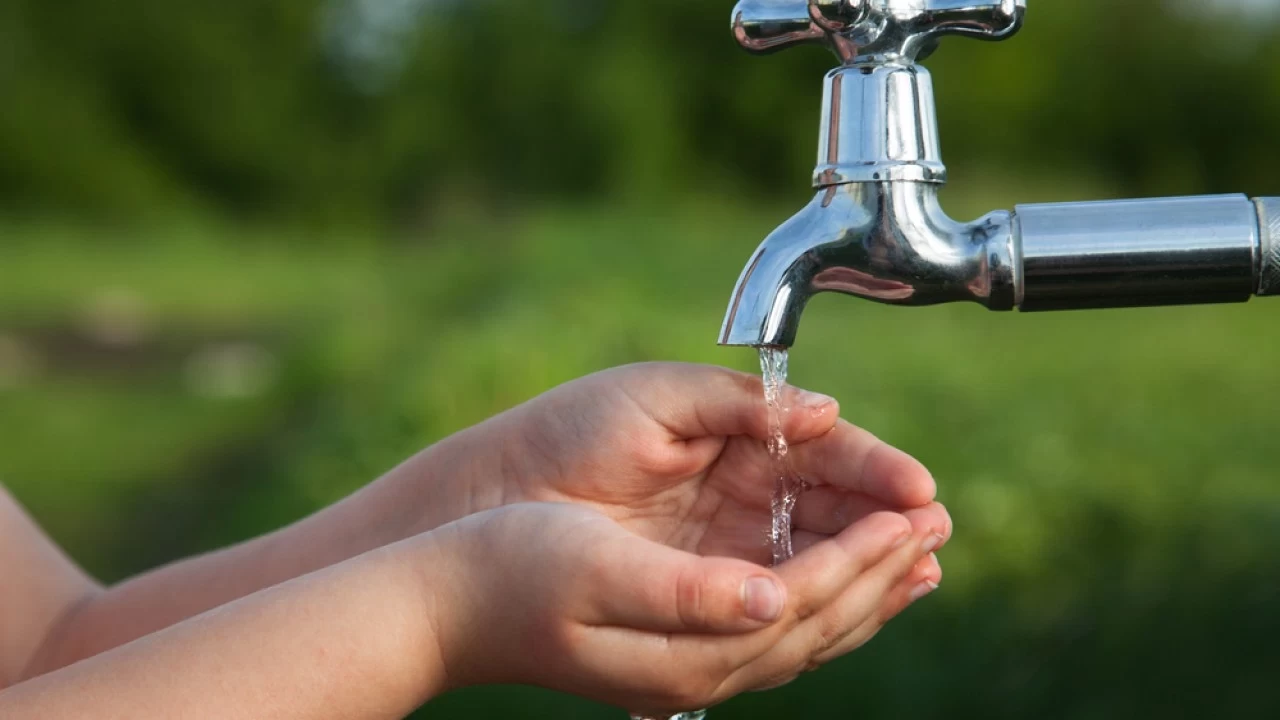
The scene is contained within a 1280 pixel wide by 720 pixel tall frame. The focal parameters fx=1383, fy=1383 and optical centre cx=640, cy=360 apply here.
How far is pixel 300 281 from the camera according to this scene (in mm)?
6375

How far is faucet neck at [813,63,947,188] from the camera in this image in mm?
793

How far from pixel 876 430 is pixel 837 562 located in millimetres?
1854

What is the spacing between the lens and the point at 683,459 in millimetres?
1002

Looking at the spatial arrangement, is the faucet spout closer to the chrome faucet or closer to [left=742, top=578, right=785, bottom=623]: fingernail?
the chrome faucet

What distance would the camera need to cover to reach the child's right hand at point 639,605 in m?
0.75

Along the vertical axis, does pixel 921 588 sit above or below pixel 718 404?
below

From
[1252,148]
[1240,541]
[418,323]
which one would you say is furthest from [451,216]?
[1240,541]

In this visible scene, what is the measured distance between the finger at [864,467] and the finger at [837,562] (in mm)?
78

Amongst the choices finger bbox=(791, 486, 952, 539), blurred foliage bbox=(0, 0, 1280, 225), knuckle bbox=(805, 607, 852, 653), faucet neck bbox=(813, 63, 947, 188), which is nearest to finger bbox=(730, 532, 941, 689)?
knuckle bbox=(805, 607, 852, 653)

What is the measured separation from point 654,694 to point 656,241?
12.6ft

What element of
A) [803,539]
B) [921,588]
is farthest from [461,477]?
[921,588]

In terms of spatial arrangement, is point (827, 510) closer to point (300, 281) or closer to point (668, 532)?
point (668, 532)

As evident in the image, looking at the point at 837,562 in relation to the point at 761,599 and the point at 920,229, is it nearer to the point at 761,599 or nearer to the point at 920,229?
the point at 761,599

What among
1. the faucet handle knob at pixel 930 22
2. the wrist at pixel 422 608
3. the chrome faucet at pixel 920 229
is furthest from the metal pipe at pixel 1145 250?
the wrist at pixel 422 608
